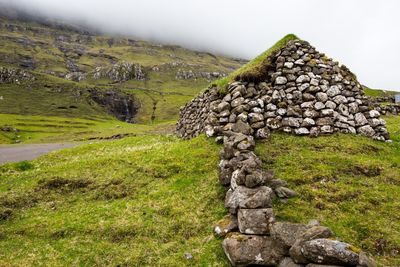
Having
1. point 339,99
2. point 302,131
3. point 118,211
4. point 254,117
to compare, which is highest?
point 339,99

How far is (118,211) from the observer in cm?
1827

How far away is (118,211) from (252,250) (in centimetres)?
852

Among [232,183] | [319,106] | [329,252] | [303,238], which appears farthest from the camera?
[319,106]

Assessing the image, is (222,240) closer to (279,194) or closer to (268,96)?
(279,194)

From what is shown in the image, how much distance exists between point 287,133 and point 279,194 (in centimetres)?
920

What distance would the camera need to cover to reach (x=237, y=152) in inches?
780

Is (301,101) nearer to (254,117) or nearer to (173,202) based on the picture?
(254,117)

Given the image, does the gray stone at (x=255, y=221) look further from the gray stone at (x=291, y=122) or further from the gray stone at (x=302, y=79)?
the gray stone at (x=302, y=79)

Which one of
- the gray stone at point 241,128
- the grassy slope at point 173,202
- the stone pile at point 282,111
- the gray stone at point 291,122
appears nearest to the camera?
the grassy slope at point 173,202

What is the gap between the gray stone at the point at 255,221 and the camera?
538 inches

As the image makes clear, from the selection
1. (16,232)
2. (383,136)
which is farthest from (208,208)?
(383,136)

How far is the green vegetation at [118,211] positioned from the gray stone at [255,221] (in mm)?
1488

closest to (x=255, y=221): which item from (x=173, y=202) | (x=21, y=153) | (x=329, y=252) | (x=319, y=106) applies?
(x=329, y=252)

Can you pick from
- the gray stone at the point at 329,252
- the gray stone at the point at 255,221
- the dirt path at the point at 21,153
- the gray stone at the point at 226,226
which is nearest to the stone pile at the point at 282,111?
the gray stone at the point at 226,226
